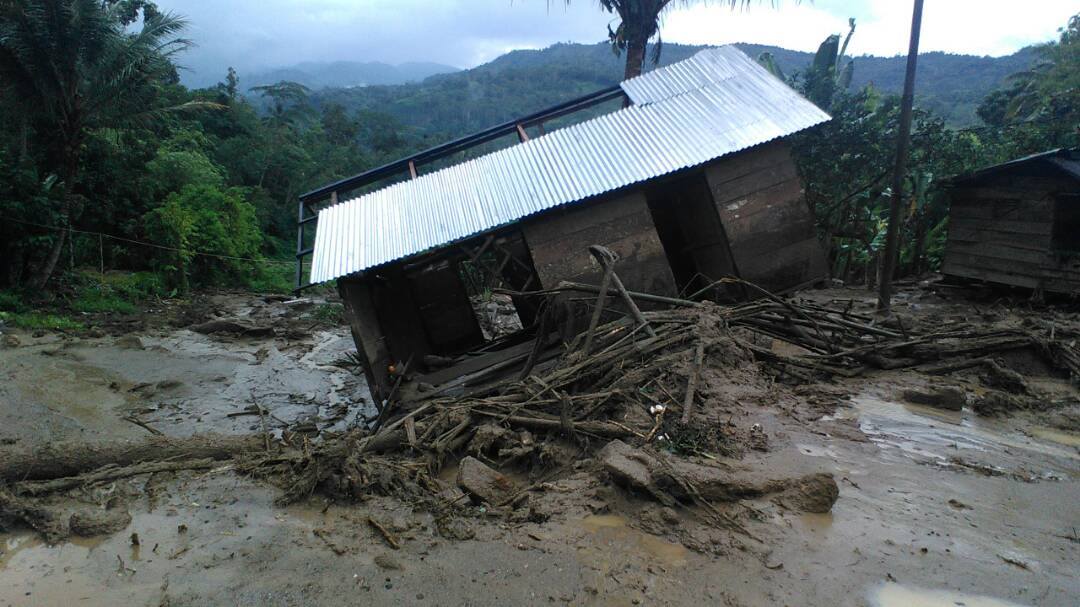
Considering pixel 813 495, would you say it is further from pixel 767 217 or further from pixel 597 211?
pixel 767 217

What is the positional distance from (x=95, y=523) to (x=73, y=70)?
50.5 feet

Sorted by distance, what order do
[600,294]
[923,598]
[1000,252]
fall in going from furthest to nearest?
[1000,252], [600,294], [923,598]

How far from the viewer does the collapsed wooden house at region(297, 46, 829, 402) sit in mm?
8570

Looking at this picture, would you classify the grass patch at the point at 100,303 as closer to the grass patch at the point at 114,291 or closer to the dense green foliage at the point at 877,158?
the grass patch at the point at 114,291

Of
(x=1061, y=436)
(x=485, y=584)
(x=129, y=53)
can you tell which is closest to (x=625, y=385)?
(x=485, y=584)

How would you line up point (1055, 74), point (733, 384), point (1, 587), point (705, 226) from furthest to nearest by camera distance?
1. point (1055, 74)
2. point (705, 226)
3. point (733, 384)
4. point (1, 587)

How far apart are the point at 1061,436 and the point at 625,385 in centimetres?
370

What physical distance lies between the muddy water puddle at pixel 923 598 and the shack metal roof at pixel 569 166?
6.10 meters

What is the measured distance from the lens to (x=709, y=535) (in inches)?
143

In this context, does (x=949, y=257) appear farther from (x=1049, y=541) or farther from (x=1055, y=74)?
(x=1055, y=74)

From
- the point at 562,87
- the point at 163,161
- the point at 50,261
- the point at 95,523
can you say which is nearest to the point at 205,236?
the point at 163,161

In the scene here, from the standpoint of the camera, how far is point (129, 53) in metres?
15.5

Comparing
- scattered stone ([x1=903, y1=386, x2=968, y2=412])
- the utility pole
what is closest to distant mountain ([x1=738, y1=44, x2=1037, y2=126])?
the utility pole

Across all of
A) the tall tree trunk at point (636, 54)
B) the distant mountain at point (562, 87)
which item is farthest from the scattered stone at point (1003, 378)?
the distant mountain at point (562, 87)
